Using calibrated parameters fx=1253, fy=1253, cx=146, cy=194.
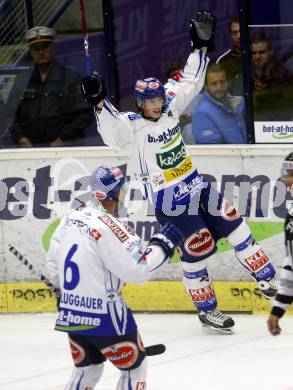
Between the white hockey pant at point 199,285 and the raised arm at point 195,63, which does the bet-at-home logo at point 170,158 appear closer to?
the raised arm at point 195,63

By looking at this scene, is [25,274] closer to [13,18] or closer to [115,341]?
[13,18]

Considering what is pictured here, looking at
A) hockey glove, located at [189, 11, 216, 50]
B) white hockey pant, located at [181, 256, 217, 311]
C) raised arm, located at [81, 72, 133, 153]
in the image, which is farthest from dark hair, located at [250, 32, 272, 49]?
white hockey pant, located at [181, 256, 217, 311]

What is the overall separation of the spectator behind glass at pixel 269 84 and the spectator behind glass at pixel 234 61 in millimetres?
113

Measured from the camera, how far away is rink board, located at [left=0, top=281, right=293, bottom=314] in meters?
9.86

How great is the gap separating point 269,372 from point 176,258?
226 centimetres

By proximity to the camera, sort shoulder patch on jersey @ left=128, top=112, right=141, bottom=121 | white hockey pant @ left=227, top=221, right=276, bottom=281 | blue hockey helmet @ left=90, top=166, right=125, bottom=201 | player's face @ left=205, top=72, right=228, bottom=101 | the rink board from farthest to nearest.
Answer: player's face @ left=205, top=72, right=228, bottom=101 < the rink board < white hockey pant @ left=227, top=221, right=276, bottom=281 < shoulder patch on jersey @ left=128, top=112, right=141, bottom=121 < blue hockey helmet @ left=90, top=166, right=125, bottom=201

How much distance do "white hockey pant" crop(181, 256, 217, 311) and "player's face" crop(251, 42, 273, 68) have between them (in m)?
1.78

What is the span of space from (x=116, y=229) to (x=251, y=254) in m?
3.03

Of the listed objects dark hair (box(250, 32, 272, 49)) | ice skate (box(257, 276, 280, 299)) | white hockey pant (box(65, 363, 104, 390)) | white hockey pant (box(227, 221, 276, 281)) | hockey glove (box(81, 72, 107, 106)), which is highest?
dark hair (box(250, 32, 272, 49))

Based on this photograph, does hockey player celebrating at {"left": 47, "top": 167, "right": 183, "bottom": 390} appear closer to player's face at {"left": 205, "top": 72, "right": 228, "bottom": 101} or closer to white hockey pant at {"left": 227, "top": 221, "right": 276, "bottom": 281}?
white hockey pant at {"left": 227, "top": 221, "right": 276, "bottom": 281}

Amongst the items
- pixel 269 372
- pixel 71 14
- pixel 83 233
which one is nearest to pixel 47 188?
pixel 71 14

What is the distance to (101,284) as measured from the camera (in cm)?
631

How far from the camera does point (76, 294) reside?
6332 mm

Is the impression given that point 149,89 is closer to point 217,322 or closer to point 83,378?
point 217,322
